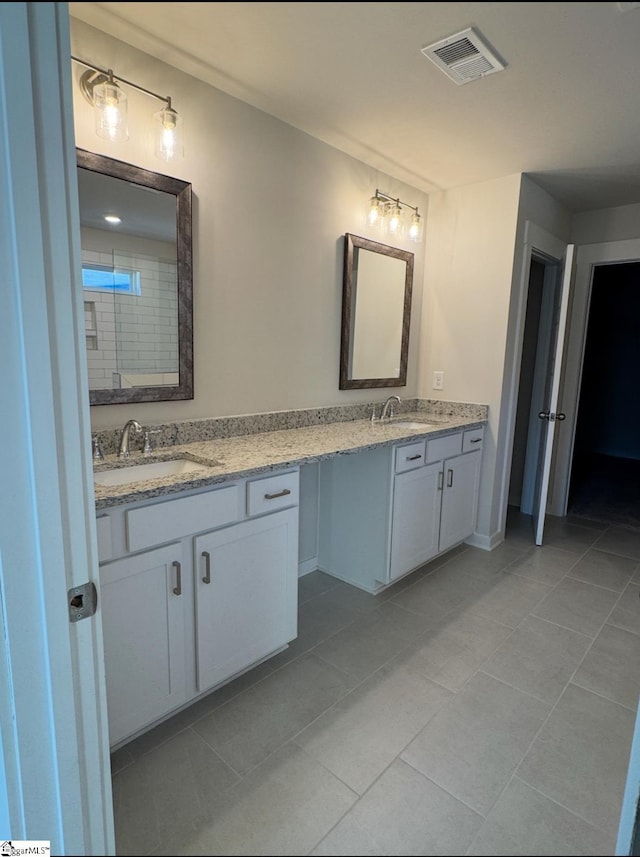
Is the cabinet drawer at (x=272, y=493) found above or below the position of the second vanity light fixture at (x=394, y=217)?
below

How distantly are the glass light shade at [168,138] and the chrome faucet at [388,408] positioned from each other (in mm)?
1732

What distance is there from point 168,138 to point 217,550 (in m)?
1.35

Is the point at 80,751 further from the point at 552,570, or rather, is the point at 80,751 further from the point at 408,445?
the point at 552,570

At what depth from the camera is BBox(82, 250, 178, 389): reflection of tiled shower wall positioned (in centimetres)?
150

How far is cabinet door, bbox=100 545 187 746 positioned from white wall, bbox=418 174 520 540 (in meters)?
2.21

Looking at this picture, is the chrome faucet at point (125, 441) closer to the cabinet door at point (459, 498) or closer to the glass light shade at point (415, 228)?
the cabinet door at point (459, 498)

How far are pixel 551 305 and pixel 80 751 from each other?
3.85m

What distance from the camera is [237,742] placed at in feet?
4.04

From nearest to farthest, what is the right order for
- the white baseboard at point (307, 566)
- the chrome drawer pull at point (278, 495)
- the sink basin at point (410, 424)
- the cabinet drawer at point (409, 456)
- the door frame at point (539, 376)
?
the chrome drawer pull at point (278, 495) → the cabinet drawer at point (409, 456) → the white baseboard at point (307, 566) → the sink basin at point (410, 424) → the door frame at point (539, 376)

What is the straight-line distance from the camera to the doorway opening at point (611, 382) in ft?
18.1

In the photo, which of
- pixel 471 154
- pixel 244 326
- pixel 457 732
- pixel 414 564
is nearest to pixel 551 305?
pixel 471 154

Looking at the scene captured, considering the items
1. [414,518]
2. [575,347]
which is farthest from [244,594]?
[575,347]

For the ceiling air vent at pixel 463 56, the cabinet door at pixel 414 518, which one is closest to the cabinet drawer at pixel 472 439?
the cabinet door at pixel 414 518

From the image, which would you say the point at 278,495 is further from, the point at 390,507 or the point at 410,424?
the point at 410,424
